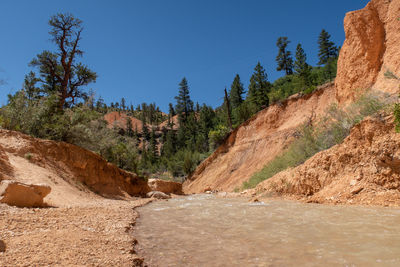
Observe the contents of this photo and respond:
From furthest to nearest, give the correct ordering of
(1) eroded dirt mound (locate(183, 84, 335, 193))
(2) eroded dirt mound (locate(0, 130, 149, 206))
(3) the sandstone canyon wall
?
1. (1) eroded dirt mound (locate(183, 84, 335, 193))
2. (3) the sandstone canyon wall
3. (2) eroded dirt mound (locate(0, 130, 149, 206))

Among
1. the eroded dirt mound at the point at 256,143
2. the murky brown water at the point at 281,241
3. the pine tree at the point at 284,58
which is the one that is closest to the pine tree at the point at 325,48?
the pine tree at the point at 284,58

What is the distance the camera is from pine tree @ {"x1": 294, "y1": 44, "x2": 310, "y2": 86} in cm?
3092

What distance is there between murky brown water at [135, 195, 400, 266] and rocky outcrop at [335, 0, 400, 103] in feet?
42.5

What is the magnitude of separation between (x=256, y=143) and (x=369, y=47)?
1334cm

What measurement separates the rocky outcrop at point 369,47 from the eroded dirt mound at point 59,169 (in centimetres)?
1668

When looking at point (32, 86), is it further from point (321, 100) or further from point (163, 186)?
point (321, 100)

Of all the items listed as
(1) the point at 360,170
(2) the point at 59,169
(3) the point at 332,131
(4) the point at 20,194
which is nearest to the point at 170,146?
(2) the point at 59,169

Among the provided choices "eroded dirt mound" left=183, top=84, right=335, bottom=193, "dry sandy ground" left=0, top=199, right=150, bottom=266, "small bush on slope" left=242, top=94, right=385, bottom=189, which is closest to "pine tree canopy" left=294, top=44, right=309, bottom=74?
"eroded dirt mound" left=183, top=84, right=335, bottom=193

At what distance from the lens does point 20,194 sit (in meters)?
5.76

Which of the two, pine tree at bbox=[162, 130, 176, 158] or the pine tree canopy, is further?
pine tree at bbox=[162, 130, 176, 158]

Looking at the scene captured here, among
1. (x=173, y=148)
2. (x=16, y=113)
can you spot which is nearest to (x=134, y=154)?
(x=16, y=113)

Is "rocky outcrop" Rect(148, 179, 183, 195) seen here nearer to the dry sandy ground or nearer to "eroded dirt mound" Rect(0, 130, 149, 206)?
"eroded dirt mound" Rect(0, 130, 149, 206)

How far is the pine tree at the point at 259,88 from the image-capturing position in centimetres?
3652

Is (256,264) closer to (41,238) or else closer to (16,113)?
(41,238)
